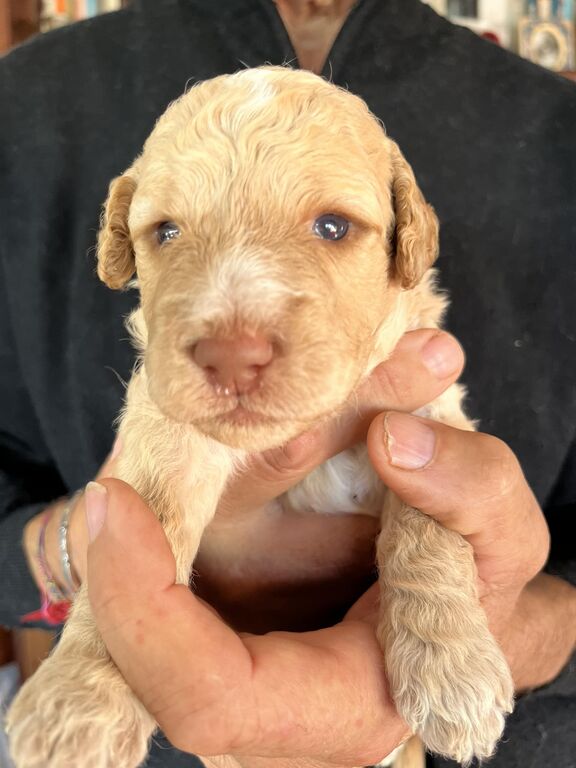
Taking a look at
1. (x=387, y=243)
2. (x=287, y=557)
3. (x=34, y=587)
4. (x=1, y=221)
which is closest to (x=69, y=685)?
(x=287, y=557)

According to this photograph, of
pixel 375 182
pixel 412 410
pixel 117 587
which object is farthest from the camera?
pixel 412 410

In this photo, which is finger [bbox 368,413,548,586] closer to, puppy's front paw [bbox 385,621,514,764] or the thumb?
puppy's front paw [bbox 385,621,514,764]

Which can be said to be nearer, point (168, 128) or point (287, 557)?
point (168, 128)

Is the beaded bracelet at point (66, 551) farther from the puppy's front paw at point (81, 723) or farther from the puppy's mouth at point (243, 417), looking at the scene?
the puppy's mouth at point (243, 417)

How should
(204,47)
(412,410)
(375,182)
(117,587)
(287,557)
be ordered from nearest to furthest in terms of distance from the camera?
(117,587), (375,182), (412,410), (287,557), (204,47)

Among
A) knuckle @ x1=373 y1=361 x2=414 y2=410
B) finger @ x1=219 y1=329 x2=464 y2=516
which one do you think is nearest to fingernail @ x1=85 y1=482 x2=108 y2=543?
finger @ x1=219 y1=329 x2=464 y2=516

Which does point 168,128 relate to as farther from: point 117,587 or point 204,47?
point 117,587

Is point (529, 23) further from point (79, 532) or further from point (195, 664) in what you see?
point (195, 664)

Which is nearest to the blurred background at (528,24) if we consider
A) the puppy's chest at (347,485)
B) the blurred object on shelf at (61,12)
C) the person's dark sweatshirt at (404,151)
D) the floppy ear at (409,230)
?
the blurred object on shelf at (61,12)
